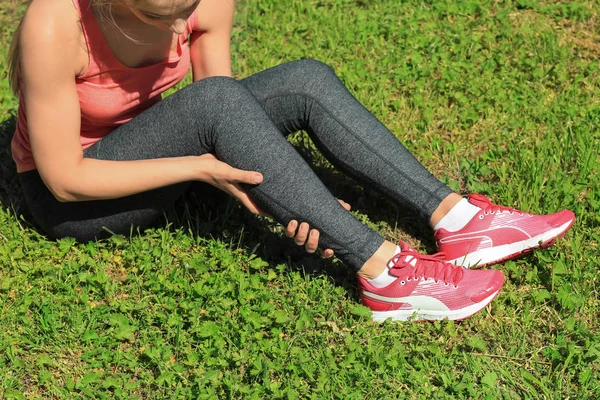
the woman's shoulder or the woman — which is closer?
the woman's shoulder

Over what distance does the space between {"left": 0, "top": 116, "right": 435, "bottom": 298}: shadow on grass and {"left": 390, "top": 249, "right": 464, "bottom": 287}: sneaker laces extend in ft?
1.00

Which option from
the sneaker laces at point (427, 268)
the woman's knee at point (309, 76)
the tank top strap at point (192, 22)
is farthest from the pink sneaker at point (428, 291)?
the tank top strap at point (192, 22)

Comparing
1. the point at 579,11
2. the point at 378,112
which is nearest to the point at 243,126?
the point at 378,112

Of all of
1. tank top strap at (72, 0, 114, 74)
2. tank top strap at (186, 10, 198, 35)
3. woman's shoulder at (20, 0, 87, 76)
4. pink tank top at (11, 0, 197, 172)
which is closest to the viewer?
woman's shoulder at (20, 0, 87, 76)

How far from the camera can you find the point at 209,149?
3.05 m

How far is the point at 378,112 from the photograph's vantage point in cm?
421

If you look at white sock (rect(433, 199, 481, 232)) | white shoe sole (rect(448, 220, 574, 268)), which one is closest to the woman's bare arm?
white sock (rect(433, 199, 481, 232))

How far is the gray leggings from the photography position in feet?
9.70

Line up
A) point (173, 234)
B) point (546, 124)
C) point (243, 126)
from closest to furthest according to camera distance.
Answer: point (243, 126) → point (173, 234) → point (546, 124)

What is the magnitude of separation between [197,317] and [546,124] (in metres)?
2.03

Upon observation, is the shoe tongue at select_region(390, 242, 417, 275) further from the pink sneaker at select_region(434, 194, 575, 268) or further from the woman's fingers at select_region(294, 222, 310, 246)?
the woman's fingers at select_region(294, 222, 310, 246)

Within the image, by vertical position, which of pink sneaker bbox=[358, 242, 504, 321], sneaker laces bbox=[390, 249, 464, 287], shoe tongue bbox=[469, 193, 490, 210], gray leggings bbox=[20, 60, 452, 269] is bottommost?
pink sneaker bbox=[358, 242, 504, 321]

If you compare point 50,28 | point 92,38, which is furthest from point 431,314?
point 50,28

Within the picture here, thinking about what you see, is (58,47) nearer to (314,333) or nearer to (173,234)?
(173,234)
